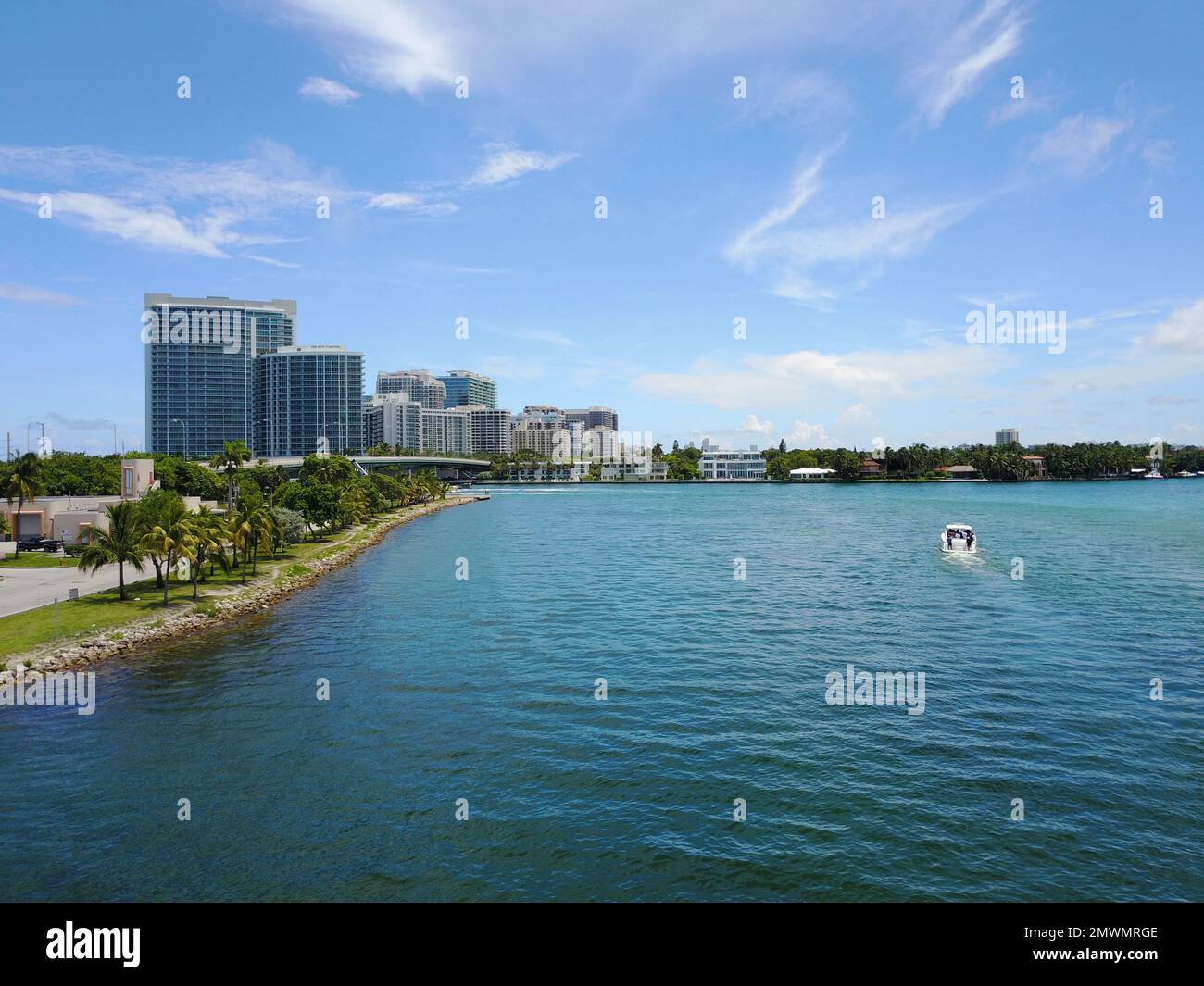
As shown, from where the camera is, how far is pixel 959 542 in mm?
92000

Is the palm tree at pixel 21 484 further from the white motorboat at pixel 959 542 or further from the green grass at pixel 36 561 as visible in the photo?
the white motorboat at pixel 959 542

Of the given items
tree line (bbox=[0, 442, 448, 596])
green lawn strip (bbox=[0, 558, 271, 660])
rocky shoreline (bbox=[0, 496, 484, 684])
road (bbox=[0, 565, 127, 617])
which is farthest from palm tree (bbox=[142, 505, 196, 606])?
road (bbox=[0, 565, 127, 617])

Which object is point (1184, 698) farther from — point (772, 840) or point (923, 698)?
point (772, 840)

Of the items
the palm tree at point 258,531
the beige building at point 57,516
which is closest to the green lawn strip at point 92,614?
the palm tree at point 258,531

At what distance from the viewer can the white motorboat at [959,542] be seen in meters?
90.4

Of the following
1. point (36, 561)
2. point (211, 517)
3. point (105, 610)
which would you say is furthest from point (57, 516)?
point (105, 610)

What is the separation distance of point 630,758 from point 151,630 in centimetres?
3560

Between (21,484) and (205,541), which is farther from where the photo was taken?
(21,484)

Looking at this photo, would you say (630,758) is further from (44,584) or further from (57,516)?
(57,516)

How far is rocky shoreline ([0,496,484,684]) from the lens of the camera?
40188 mm

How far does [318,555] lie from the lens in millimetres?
87188
